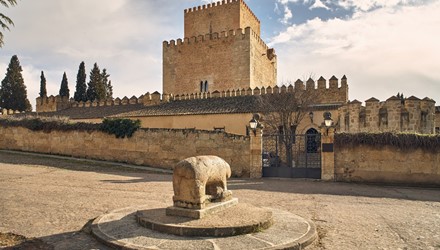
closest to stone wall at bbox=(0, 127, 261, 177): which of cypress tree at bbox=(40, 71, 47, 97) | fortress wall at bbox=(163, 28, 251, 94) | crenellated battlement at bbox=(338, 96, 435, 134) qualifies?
crenellated battlement at bbox=(338, 96, 435, 134)

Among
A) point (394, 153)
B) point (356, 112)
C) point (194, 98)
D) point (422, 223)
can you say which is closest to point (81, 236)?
point (422, 223)

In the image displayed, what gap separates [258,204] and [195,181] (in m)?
3.00

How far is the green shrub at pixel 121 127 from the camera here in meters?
17.4

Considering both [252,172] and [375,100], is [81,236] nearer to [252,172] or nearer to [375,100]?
[252,172]

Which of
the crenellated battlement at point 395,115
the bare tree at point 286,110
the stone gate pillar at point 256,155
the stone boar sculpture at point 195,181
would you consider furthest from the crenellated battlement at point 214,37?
the stone boar sculpture at point 195,181

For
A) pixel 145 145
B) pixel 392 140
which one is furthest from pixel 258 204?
pixel 145 145

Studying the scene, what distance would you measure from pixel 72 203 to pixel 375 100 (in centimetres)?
1489

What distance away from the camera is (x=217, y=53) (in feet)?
105

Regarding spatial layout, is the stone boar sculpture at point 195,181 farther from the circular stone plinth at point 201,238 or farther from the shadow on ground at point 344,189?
the shadow on ground at point 344,189

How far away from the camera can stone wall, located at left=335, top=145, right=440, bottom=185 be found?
12.2 m

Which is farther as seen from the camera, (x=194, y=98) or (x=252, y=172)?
(x=194, y=98)

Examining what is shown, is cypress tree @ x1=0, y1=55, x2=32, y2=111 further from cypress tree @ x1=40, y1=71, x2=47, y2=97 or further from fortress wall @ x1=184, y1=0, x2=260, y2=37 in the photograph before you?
fortress wall @ x1=184, y1=0, x2=260, y2=37

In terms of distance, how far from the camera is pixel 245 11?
3434 centimetres

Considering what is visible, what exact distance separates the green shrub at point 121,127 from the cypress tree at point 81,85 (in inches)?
998
